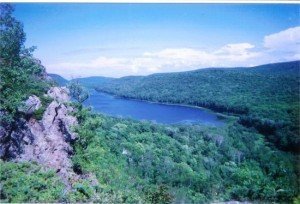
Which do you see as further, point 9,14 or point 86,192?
point 9,14

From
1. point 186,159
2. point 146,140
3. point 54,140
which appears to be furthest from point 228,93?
point 54,140

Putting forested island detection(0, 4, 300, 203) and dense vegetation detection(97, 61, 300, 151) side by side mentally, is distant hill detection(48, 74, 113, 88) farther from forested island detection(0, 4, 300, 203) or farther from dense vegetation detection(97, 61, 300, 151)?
dense vegetation detection(97, 61, 300, 151)

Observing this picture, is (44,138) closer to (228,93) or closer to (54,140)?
A: (54,140)

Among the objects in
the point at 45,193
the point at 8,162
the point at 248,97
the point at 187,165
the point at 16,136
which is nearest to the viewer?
the point at 45,193

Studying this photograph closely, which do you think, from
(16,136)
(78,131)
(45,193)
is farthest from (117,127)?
(45,193)

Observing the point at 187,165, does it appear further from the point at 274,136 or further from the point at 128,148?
the point at 274,136

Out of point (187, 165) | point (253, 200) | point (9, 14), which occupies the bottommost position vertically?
point (253, 200)
